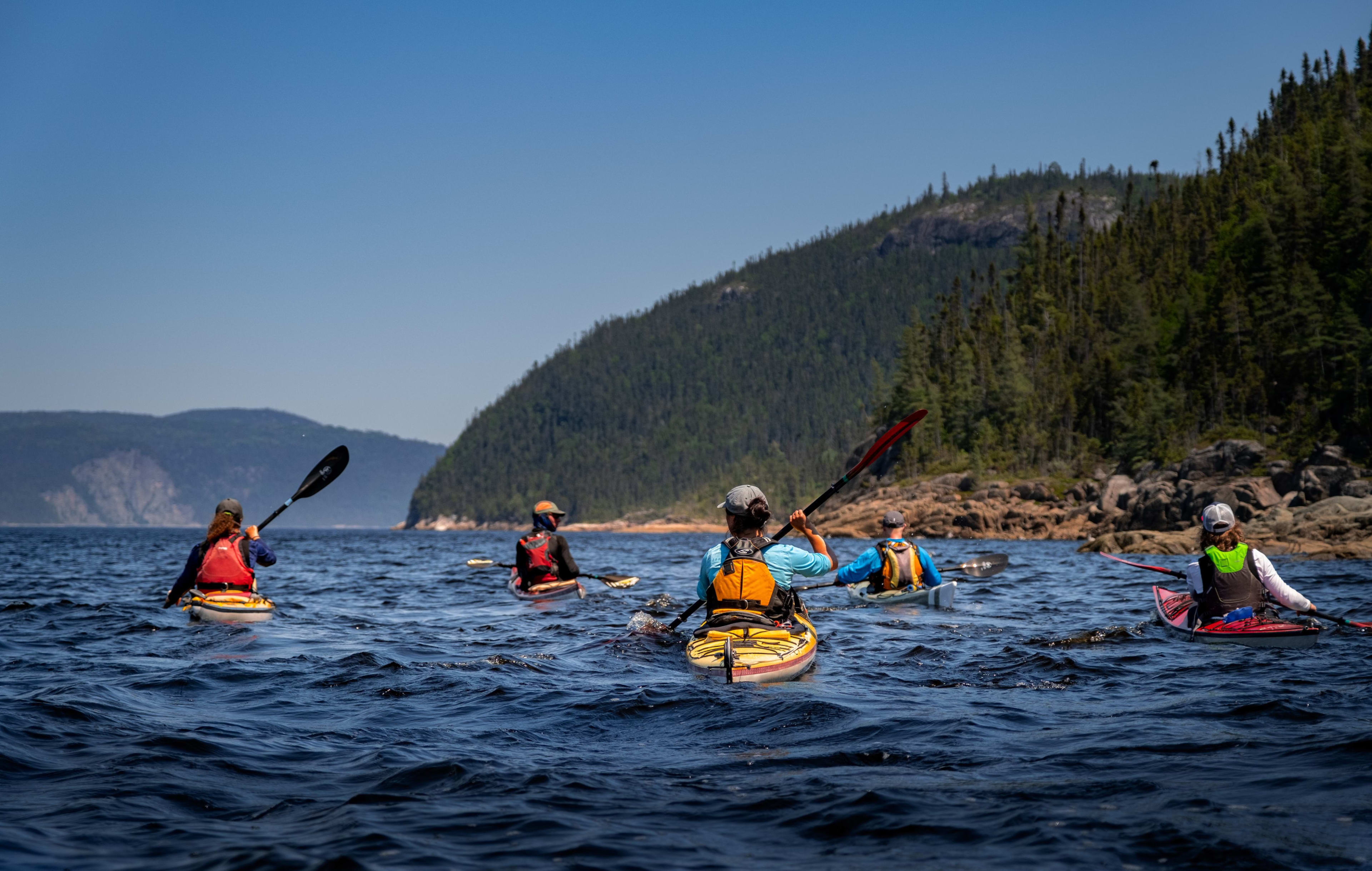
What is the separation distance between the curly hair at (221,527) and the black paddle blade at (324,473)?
2.66 metres

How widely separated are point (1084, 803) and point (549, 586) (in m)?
14.9

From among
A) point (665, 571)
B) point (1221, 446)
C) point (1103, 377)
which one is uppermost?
point (1103, 377)

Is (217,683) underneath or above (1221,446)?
underneath

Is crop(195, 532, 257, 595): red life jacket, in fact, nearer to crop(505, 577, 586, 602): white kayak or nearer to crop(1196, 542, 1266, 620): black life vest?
crop(505, 577, 586, 602): white kayak

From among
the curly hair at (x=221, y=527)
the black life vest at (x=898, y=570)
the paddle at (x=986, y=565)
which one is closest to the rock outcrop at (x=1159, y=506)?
the paddle at (x=986, y=565)

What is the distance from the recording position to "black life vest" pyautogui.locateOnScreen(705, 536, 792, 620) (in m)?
10.2

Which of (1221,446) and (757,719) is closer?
(757,719)

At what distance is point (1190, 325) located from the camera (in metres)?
88.2

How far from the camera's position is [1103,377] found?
96188 mm

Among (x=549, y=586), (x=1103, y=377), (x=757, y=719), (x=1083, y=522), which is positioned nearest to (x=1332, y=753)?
(x=757, y=719)

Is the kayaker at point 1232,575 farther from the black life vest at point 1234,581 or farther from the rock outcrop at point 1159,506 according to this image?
the rock outcrop at point 1159,506

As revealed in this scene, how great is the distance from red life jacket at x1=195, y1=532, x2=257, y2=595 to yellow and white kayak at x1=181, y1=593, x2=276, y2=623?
12 centimetres

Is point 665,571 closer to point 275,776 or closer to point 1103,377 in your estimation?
point 275,776

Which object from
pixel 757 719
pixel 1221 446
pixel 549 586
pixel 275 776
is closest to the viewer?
pixel 275 776
